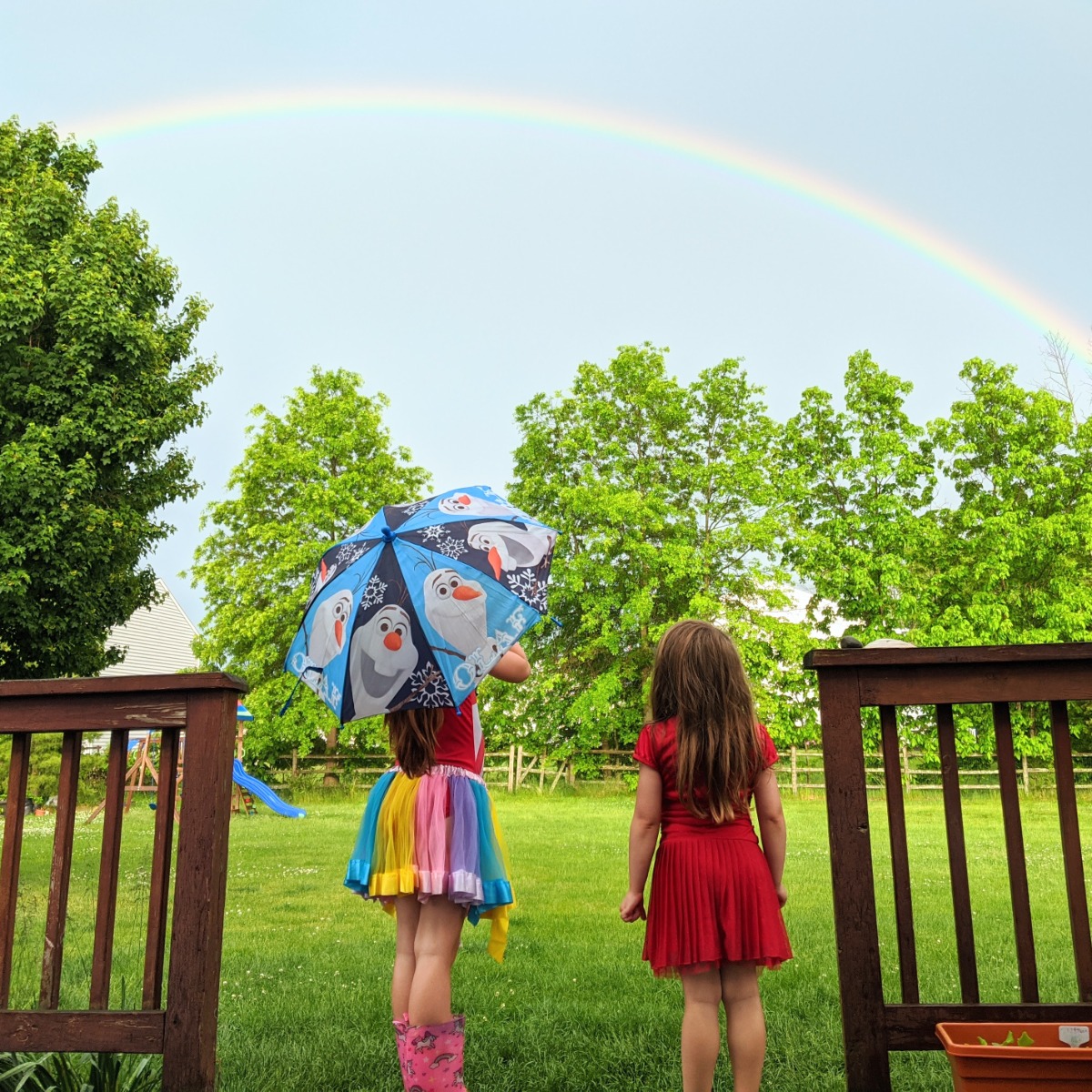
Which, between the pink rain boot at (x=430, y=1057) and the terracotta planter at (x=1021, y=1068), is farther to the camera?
the pink rain boot at (x=430, y=1057)

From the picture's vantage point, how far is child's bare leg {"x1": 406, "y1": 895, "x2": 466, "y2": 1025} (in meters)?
2.65

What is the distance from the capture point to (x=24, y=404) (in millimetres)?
13883

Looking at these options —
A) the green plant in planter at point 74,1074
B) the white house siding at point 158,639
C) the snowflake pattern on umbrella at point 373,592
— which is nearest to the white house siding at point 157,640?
the white house siding at point 158,639

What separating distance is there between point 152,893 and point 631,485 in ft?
68.6

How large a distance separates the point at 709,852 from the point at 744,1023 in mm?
463

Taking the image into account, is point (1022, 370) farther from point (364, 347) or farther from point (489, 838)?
point (489, 838)

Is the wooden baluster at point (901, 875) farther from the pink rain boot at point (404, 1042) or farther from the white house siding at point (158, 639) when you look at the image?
the white house siding at point (158, 639)

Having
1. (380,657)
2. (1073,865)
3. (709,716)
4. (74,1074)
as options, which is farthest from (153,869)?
(1073,865)

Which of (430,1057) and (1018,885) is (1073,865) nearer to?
(1018,885)

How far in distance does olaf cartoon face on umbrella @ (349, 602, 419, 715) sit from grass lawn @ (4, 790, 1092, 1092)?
4.49 ft

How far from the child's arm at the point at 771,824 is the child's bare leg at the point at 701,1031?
315 millimetres

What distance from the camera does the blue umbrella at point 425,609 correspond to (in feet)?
9.12

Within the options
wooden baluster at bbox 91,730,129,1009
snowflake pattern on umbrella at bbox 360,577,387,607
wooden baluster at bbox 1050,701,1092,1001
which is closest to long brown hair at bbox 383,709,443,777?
snowflake pattern on umbrella at bbox 360,577,387,607

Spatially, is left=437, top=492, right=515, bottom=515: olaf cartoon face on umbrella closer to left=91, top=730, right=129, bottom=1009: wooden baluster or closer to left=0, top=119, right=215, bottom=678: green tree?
left=91, top=730, right=129, bottom=1009: wooden baluster
